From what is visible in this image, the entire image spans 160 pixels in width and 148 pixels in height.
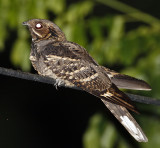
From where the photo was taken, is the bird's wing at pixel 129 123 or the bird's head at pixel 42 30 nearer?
the bird's wing at pixel 129 123

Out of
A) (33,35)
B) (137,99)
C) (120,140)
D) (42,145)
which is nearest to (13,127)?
(42,145)

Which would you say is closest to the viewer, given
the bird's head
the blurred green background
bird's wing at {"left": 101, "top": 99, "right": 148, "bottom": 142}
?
bird's wing at {"left": 101, "top": 99, "right": 148, "bottom": 142}

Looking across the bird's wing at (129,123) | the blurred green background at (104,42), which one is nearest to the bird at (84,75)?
the bird's wing at (129,123)

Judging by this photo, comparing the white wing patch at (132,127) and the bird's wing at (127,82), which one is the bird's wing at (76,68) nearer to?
the bird's wing at (127,82)

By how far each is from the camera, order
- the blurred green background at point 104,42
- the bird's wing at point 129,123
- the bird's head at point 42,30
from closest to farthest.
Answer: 1. the bird's wing at point 129,123
2. the bird's head at point 42,30
3. the blurred green background at point 104,42

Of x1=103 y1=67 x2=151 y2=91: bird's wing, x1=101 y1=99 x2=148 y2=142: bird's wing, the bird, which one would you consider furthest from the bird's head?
x1=101 y1=99 x2=148 y2=142: bird's wing

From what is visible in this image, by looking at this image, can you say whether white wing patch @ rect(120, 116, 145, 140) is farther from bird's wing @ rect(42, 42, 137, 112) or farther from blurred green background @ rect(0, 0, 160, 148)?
blurred green background @ rect(0, 0, 160, 148)

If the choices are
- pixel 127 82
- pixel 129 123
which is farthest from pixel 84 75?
pixel 129 123
